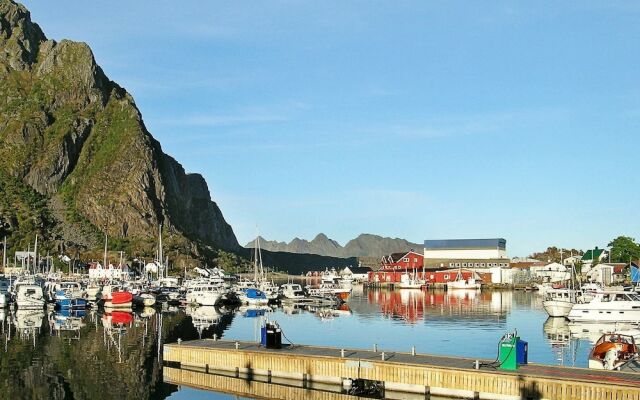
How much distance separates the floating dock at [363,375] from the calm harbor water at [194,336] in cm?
254

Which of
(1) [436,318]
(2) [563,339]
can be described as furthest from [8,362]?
(1) [436,318]

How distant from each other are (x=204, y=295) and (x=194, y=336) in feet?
162

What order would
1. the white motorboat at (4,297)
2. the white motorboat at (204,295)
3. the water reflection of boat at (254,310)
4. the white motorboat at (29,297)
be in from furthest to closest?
the white motorboat at (204,295) → the white motorboat at (29,297) → the white motorboat at (4,297) → the water reflection of boat at (254,310)

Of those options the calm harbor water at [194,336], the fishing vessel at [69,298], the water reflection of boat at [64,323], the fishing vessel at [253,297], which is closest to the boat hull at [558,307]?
the calm harbor water at [194,336]

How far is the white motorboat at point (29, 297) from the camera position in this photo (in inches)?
4473

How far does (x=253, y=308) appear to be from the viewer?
125 m

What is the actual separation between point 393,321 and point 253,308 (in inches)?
1269

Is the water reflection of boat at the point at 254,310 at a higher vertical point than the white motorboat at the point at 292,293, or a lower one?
lower

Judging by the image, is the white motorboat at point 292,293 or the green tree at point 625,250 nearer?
the white motorboat at point 292,293

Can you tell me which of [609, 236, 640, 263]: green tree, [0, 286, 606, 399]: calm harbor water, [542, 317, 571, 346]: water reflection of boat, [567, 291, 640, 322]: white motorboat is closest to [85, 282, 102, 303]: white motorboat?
[0, 286, 606, 399]: calm harbor water

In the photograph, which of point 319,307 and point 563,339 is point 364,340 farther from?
point 319,307

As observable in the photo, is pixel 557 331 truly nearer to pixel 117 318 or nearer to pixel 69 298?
pixel 117 318

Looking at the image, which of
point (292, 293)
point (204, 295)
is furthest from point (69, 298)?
point (292, 293)

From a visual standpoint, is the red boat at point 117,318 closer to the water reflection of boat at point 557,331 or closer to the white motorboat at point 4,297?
the white motorboat at point 4,297
